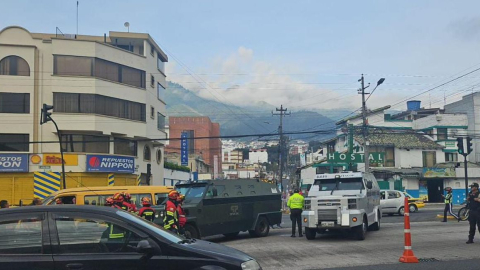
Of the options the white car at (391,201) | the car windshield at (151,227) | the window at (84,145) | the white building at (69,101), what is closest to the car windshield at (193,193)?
the car windshield at (151,227)

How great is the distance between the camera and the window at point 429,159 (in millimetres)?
54812

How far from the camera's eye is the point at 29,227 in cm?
588

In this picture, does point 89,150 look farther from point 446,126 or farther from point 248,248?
point 446,126

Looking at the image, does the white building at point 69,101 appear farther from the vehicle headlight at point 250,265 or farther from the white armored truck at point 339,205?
the vehicle headlight at point 250,265

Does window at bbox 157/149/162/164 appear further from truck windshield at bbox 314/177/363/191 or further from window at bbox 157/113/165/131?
truck windshield at bbox 314/177/363/191

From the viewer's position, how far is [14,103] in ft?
126

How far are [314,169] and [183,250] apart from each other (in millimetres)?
58449

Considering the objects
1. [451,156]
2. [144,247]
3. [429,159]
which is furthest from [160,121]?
[144,247]

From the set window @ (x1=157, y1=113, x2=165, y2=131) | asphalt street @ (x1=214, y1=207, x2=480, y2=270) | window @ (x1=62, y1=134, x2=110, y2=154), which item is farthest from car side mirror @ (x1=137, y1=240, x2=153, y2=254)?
window @ (x1=157, y1=113, x2=165, y2=131)

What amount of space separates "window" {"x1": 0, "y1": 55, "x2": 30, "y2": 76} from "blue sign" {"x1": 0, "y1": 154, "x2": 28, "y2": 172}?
623cm

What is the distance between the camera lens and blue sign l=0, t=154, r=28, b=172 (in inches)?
1492

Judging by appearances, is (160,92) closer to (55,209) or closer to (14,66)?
(14,66)

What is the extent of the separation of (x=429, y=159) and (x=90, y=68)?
36280 millimetres

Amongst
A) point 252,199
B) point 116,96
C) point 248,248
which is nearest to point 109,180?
point 116,96
